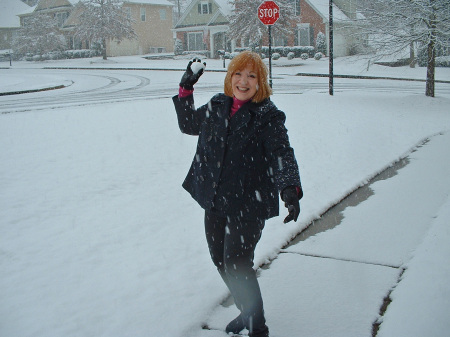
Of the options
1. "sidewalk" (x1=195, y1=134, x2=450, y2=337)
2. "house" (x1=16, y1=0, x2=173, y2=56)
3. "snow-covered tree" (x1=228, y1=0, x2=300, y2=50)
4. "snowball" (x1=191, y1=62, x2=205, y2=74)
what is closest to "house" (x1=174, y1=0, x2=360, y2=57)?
"snow-covered tree" (x1=228, y1=0, x2=300, y2=50)

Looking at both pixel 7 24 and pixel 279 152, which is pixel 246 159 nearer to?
pixel 279 152

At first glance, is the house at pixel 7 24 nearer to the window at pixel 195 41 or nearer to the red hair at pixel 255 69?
the window at pixel 195 41

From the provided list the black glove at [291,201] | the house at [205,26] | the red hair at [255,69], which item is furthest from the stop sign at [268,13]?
the house at [205,26]

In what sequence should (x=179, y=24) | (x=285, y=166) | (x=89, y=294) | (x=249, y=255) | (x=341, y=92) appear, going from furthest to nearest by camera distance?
(x=179, y=24)
(x=341, y=92)
(x=89, y=294)
(x=249, y=255)
(x=285, y=166)

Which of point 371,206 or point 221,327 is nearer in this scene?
point 221,327

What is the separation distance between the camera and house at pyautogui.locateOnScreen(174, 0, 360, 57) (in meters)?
40.1

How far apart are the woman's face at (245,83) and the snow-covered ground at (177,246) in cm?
149


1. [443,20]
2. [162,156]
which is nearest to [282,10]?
[443,20]

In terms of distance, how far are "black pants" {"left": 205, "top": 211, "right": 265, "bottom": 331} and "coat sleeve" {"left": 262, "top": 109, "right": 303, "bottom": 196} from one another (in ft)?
1.08

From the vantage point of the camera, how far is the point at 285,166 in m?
2.65

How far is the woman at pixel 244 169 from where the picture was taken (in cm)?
275

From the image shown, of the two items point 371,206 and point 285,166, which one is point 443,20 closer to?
point 371,206

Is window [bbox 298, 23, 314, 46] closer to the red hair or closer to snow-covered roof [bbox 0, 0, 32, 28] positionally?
the red hair

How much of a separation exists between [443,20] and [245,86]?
1336cm
